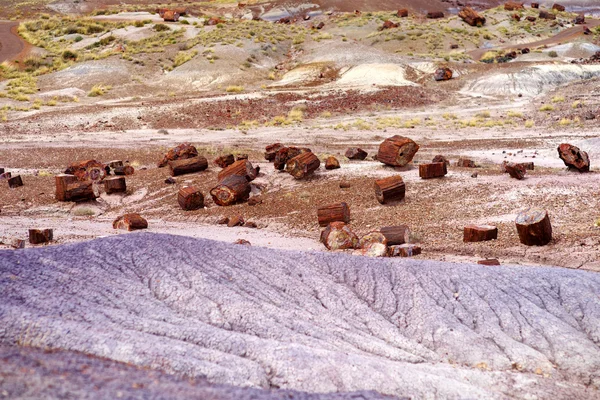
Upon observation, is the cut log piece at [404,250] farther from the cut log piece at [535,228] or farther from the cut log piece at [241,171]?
the cut log piece at [241,171]

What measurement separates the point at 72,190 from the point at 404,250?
32.4 ft

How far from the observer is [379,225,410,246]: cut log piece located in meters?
11.9

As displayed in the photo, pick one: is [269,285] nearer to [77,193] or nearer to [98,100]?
[77,193]

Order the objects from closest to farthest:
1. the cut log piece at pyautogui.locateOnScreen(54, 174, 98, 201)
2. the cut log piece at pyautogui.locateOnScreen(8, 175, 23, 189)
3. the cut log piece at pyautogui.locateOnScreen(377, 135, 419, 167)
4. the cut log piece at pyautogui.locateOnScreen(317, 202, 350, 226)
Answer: the cut log piece at pyautogui.locateOnScreen(317, 202, 350, 226) → the cut log piece at pyautogui.locateOnScreen(54, 174, 98, 201) → the cut log piece at pyautogui.locateOnScreen(377, 135, 419, 167) → the cut log piece at pyautogui.locateOnScreen(8, 175, 23, 189)

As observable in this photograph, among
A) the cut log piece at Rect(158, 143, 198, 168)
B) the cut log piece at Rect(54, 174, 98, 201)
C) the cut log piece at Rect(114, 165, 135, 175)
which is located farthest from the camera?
the cut log piece at Rect(158, 143, 198, 168)

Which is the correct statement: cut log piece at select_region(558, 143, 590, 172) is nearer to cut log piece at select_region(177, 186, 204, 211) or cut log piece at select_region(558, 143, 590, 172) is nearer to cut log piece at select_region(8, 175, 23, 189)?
cut log piece at select_region(177, 186, 204, 211)

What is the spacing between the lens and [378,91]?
35125mm

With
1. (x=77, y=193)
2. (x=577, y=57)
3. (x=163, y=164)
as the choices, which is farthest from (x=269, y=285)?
(x=577, y=57)

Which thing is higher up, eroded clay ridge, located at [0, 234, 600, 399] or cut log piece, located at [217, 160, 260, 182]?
eroded clay ridge, located at [0, 234, 600, 399]

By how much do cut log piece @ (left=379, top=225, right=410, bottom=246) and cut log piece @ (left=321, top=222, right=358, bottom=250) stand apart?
66 cm

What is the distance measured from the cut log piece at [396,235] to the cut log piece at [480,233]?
42.9 inches

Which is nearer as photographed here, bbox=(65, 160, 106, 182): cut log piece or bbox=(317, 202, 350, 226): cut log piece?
bbox=(317, 202, 350, 226): cut log piece

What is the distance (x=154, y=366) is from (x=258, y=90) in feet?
109

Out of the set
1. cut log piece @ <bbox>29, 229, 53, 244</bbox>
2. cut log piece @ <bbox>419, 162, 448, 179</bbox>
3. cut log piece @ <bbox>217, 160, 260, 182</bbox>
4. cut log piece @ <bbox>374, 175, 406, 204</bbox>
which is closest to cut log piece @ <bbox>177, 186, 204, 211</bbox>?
cut log piece @ <bbox>217, 160, 260, 182</bbox>
